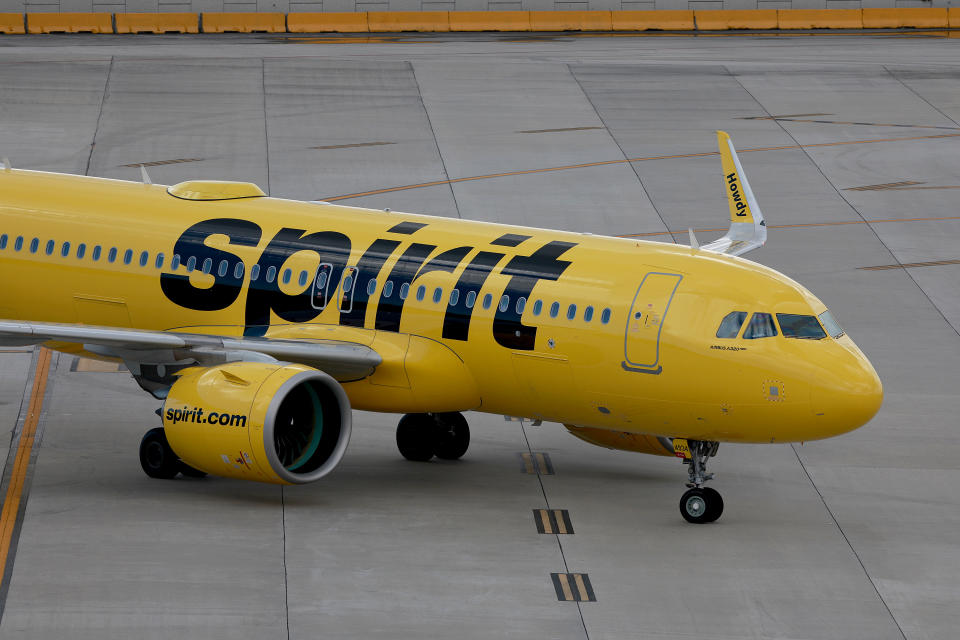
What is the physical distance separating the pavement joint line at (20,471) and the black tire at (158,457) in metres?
1.88

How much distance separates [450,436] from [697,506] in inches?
204

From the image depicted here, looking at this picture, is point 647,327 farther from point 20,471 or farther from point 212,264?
point 20,471

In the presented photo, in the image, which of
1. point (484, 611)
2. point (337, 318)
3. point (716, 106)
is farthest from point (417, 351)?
point (716, 106)

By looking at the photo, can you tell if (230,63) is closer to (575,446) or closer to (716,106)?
(716,106)

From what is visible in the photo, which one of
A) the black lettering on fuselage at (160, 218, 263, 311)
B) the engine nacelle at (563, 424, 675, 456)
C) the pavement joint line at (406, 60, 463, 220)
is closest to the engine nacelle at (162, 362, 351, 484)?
the black lettering on fuselage at (160, 218, 263, 311)

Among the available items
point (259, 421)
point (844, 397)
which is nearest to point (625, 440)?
point (844, 397)

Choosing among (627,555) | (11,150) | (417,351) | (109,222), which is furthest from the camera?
(11,150)

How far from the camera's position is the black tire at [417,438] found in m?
28.0

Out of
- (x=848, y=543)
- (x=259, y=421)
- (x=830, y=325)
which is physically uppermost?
(x=830, y=325)

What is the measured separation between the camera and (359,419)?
100.0ft

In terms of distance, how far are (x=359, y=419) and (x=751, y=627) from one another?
37.3ft

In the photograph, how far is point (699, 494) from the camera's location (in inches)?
975

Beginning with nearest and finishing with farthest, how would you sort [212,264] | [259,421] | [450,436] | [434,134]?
[259,421] → [212,264] → [450,436] → [434,134]

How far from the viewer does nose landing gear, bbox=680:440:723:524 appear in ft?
81.0
